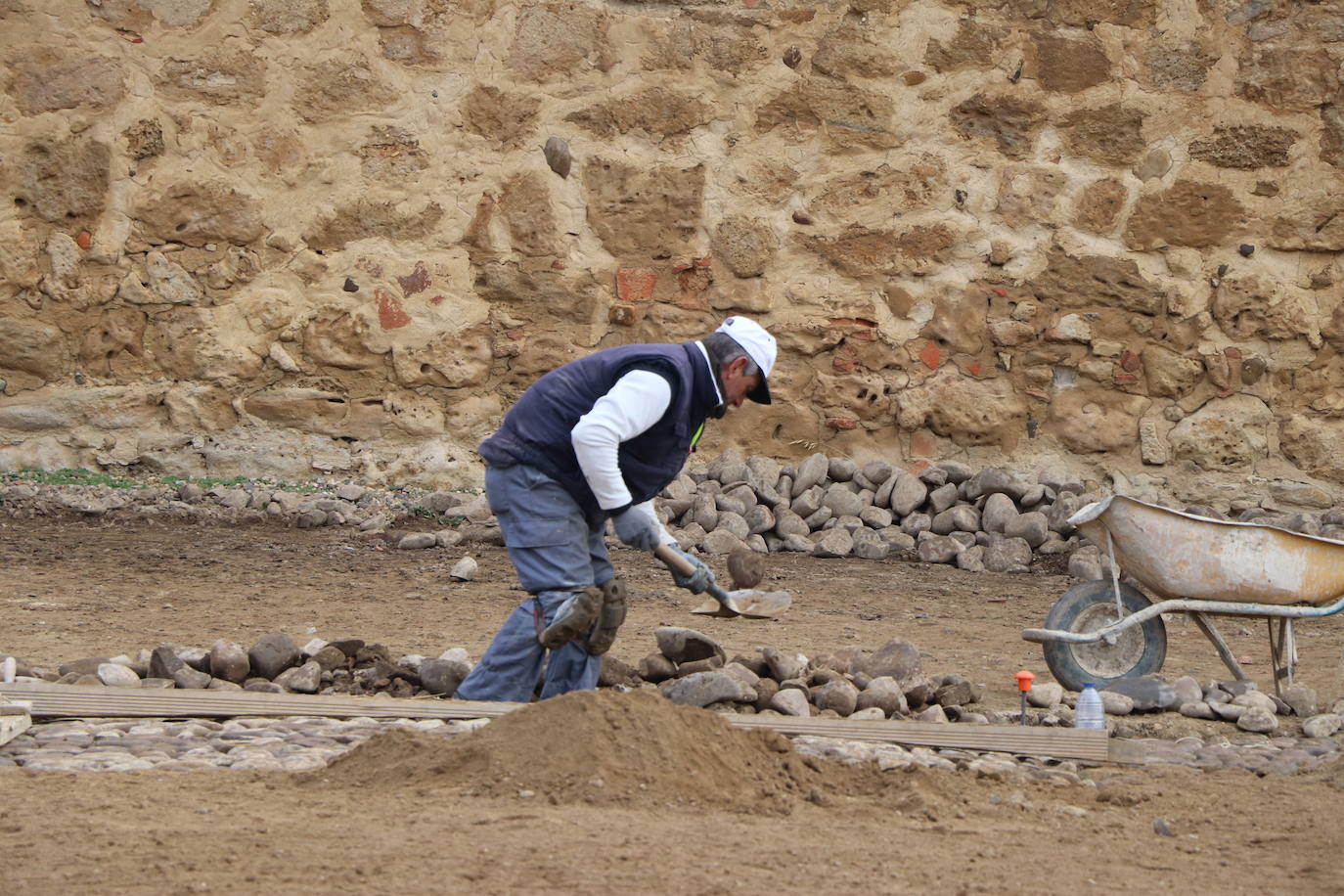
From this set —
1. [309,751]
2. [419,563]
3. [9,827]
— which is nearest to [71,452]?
[419,563]

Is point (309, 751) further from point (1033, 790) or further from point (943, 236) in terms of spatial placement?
point (943, 236)

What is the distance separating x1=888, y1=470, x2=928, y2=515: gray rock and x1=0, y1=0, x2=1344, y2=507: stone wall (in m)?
0.46

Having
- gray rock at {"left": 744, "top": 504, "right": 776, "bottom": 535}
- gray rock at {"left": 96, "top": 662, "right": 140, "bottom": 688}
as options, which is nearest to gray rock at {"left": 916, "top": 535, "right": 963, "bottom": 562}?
gray rock at {"left": 744, "top": 504, "right": 776, "bottom": 535}

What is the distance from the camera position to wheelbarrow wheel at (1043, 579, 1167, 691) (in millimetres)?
4832

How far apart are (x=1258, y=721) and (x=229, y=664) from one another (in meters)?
2.87

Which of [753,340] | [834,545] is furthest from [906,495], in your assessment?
[753,340]

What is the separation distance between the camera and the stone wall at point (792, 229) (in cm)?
761

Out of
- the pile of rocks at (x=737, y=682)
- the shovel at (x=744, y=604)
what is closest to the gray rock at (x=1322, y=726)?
the pile of rocks at (x=737, y=682)

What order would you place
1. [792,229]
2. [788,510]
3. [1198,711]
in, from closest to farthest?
1. [1198,711]
2. [788,510]
3. [792,229]

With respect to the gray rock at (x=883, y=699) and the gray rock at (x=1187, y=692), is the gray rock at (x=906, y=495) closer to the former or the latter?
the gray rock at (x=1187, y=692)

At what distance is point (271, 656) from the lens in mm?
4445

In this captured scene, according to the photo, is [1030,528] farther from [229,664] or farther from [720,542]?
[229,664]

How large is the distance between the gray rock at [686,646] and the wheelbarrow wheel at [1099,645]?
3.43 feet

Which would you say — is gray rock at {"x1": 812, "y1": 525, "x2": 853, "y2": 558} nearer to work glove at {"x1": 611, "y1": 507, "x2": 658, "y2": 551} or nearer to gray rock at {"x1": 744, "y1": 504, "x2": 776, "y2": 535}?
gray rock at {"x1": 744, "y1": 504, "x2": 776, "y2": 535}
